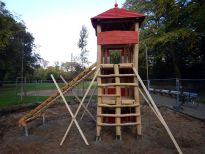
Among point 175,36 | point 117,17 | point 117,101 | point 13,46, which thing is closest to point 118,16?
point 117,17

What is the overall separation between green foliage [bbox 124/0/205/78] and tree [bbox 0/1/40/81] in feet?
43.7

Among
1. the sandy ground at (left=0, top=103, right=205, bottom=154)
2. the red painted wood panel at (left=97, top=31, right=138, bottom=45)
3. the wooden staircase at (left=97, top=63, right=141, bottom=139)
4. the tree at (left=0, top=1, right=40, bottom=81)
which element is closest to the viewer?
the sandy ground at (left=0, top=103, right=205, bottom=154)

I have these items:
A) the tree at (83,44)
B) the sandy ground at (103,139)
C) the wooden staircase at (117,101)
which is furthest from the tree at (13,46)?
the wooden staircase at (117,101)

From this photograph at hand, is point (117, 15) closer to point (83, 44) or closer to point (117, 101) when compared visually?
point (117, 101)

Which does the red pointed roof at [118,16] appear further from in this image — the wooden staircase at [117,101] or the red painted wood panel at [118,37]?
the wooden staircase at [117,101]

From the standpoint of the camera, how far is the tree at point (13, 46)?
26038 mm

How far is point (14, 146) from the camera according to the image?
8031mm

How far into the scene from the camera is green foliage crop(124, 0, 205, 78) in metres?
26.2

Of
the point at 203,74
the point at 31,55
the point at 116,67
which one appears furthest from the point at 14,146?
the point at 31,55

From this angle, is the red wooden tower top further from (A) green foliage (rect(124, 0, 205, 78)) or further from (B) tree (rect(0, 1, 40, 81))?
(B) tree (rect(0, 1, 40, 81))

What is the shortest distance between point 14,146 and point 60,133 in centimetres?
191

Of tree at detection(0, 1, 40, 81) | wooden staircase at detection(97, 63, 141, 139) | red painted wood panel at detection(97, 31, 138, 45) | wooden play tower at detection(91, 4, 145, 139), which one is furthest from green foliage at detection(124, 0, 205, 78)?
wooden staircase at detection(97, 63, 141, 139)

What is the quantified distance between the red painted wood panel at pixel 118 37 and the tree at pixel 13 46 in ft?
55.4

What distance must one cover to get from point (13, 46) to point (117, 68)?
33573mm
